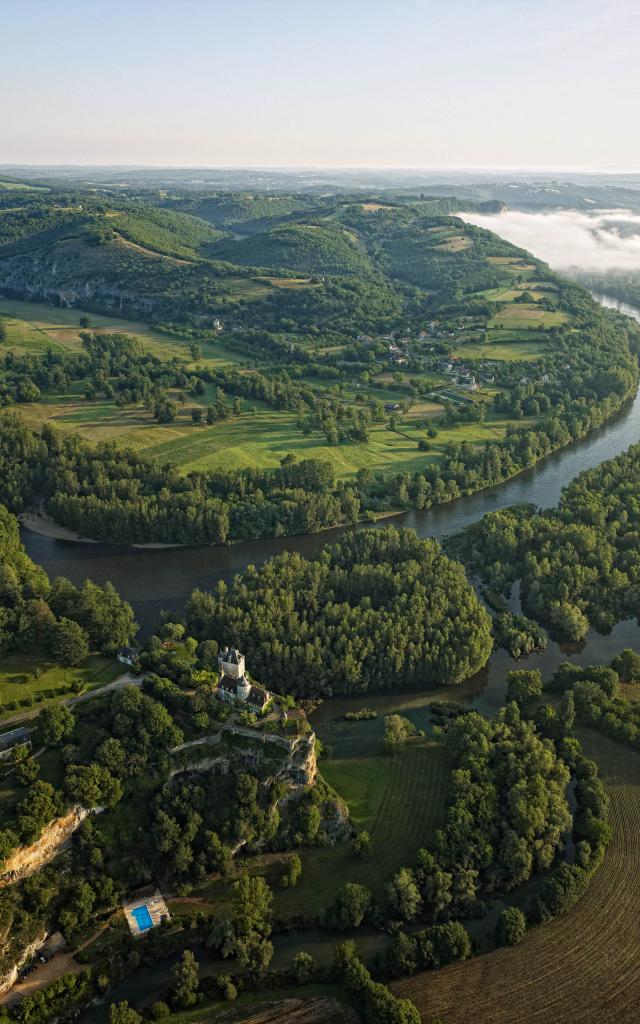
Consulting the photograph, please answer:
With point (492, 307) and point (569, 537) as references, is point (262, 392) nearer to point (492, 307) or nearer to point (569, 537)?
point (569, 537)

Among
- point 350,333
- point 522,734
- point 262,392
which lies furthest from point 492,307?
point 522,734

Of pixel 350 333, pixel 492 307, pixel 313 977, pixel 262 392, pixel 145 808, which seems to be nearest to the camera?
pixel 313 977

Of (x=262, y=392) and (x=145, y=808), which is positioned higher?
(x=262, y=392)

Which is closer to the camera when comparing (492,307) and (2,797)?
(2,797)

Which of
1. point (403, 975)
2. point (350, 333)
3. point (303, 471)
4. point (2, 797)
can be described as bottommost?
point (403, 975)

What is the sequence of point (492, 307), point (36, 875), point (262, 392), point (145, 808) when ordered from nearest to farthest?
1. point (36, 875)
2. point (145, 808)
3. point (262, 392)
4. point (492, 307)

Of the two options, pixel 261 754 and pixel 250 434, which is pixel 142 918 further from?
pixel 250 434
